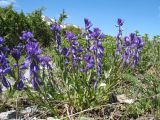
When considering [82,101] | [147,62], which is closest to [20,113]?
[82,101]

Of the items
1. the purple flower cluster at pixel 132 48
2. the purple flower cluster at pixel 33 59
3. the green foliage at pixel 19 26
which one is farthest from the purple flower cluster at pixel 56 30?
the green foliage at pixel 19 26

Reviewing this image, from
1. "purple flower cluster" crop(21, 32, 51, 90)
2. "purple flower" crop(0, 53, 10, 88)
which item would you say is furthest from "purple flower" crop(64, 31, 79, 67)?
"purple flower" crop(0, 53, 10, 88)

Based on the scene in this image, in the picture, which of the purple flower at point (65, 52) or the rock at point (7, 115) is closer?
the rock at point (7, 115)

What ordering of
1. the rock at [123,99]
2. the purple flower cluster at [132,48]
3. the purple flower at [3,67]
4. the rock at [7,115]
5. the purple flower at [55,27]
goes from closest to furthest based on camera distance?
the purple flower at [3,67], the rock at [7,115], the rock at [123,99], the purple flower at [55,27], the purple flower cluster at [132,48]

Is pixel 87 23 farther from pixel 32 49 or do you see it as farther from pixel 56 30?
pixel 32 49

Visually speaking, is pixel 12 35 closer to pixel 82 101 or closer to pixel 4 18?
pixel 4 18

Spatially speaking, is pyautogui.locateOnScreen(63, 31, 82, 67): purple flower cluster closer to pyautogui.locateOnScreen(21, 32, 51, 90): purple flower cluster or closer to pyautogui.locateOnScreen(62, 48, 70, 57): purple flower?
pyautogui.locateOnScreen(62, 48, 70, 57): purple flower

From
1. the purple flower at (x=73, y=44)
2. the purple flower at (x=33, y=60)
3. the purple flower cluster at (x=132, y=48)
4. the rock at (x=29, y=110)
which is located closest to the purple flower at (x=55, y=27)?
the purple flower at (x=73, y=44)

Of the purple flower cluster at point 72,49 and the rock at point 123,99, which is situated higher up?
the purple flower cluster at point 72,49

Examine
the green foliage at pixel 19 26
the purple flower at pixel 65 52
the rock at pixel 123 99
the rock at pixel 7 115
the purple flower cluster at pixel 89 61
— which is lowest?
the rock at pixel 7 115

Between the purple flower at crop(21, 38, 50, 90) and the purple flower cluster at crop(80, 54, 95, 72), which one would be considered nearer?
the purple flower at crop(21, 38, 50, 90)

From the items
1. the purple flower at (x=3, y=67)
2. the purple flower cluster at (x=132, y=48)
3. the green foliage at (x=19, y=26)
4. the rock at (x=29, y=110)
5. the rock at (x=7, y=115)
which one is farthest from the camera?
the green foliage at (x=19, y=26)

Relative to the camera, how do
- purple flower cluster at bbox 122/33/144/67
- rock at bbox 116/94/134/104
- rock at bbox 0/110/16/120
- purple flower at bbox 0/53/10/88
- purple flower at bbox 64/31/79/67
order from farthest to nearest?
1. purple flower cluster at bbox 122/33/144/67
2. rock at bbox 116/94/134/104
3. purple flower at bbox 64/31/79/67
4. rock at bbox 0/110/16/120
5. purple flower at bbox 0/53/10/88

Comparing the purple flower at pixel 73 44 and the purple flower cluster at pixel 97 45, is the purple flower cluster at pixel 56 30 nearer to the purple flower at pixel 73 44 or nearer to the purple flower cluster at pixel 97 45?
the purple flower at pixel 73 44
